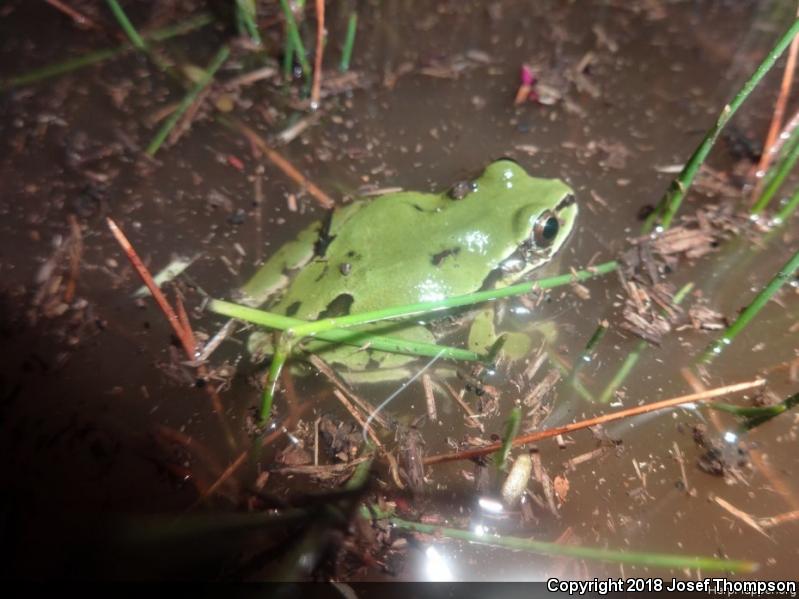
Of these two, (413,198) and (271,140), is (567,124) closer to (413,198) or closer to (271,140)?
(413,198)

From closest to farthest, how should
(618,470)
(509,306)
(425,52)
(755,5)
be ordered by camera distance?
(618,470) → (509,306) → (425,52) → (755,5)

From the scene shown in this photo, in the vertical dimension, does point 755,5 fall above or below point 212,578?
above

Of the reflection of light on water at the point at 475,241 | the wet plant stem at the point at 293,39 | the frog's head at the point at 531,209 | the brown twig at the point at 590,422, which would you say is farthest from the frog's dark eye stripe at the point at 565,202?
the wet plant stem at the point at 293,39

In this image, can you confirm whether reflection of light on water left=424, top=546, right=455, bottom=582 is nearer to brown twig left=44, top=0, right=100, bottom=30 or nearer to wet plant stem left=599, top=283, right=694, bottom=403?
wet plant stem left=599, top=283, right=694, bottom=403

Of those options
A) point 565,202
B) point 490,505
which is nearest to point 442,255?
point 565,202

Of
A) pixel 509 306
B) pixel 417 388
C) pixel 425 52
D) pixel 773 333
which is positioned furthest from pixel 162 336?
pixel 773 333

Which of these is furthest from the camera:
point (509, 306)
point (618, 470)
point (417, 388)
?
point (509, 306)
